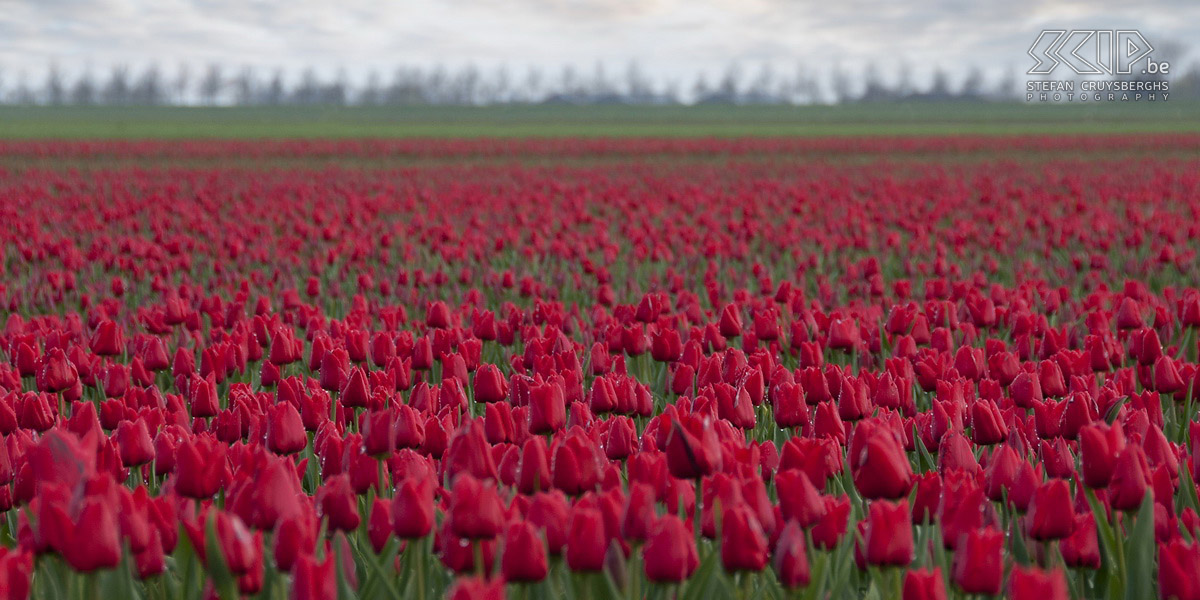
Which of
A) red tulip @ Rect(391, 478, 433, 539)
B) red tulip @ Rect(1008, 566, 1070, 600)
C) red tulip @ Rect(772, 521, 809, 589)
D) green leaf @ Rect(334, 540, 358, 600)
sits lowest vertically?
green leaf @ Rect(334, 540, 358, 600)

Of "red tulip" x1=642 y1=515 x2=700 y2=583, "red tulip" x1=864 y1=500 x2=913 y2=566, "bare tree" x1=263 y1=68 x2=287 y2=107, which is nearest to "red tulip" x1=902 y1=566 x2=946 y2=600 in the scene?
"red tulip" x1=864 y1=500 x2=913 y2=566

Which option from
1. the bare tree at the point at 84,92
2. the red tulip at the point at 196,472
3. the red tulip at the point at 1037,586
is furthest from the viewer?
the bare tree at the point at 84,92

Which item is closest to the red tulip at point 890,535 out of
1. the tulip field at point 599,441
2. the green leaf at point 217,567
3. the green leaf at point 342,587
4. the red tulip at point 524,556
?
the tulip field at point 599,441

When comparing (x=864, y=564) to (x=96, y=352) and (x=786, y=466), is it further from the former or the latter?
(x=96, y=352)

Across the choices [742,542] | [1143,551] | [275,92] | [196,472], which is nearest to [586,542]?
[742,542]

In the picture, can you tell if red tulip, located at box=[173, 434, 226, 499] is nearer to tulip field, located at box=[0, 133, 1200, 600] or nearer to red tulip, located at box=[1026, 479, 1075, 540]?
tulip field, located at box=[0, 133, 1200, 600]

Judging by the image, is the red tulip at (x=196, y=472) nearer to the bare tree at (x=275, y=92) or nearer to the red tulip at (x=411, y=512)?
the red tulip at (x=411, y=512)

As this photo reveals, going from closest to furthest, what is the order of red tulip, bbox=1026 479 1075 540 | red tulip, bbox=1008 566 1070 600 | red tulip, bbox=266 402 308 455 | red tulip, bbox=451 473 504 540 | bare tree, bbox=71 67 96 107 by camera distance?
red tulip, bbox=1008 566 1070 600 < red tulip, bbox=451 473 504 540 < red tulip, bbox=1026 479 1075 540 < red tulip, bbox=266 402 308 455 < bare tree, bbox=71 67 96 107

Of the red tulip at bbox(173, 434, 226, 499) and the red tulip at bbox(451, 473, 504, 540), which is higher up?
the red tulip at bbox(451, 473, 504, 540)

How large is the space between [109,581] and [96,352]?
107 inches

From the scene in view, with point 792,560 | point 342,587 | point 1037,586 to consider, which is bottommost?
point 342,587

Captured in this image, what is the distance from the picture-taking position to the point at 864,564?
6.26 ft

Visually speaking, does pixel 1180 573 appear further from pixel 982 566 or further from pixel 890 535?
pixel 890 535

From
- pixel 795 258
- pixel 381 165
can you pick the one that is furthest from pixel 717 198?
pixel 381 165
